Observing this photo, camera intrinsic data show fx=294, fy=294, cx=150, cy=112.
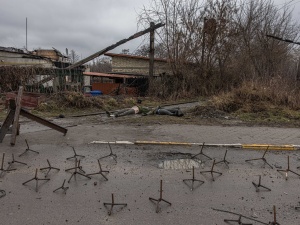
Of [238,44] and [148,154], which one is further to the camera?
[238,44]

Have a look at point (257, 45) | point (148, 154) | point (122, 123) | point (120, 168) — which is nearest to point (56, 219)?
point (120, 168)


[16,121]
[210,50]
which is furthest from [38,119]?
[210,50]

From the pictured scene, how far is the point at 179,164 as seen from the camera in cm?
559

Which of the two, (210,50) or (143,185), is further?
(210,50)

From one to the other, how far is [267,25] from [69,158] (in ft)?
73.3

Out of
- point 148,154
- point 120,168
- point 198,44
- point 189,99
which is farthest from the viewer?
point 198,44

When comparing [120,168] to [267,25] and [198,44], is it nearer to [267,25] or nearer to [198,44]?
[198,44]

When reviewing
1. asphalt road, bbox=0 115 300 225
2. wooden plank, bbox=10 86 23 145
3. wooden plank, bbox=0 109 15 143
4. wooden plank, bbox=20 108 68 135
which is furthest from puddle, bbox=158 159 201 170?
wooden plank, bbox=0 109 15 143

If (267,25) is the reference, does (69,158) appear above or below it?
below

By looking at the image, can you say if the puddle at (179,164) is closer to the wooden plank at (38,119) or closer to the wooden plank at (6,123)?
the wooden plank at (38,119)

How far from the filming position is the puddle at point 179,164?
17.7 ft

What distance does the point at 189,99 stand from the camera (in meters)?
18.7

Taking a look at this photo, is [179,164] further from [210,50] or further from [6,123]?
[210,50]

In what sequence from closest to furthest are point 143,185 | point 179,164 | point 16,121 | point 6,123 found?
point 143,185, point 179,164, point 16,121, point 6,123
